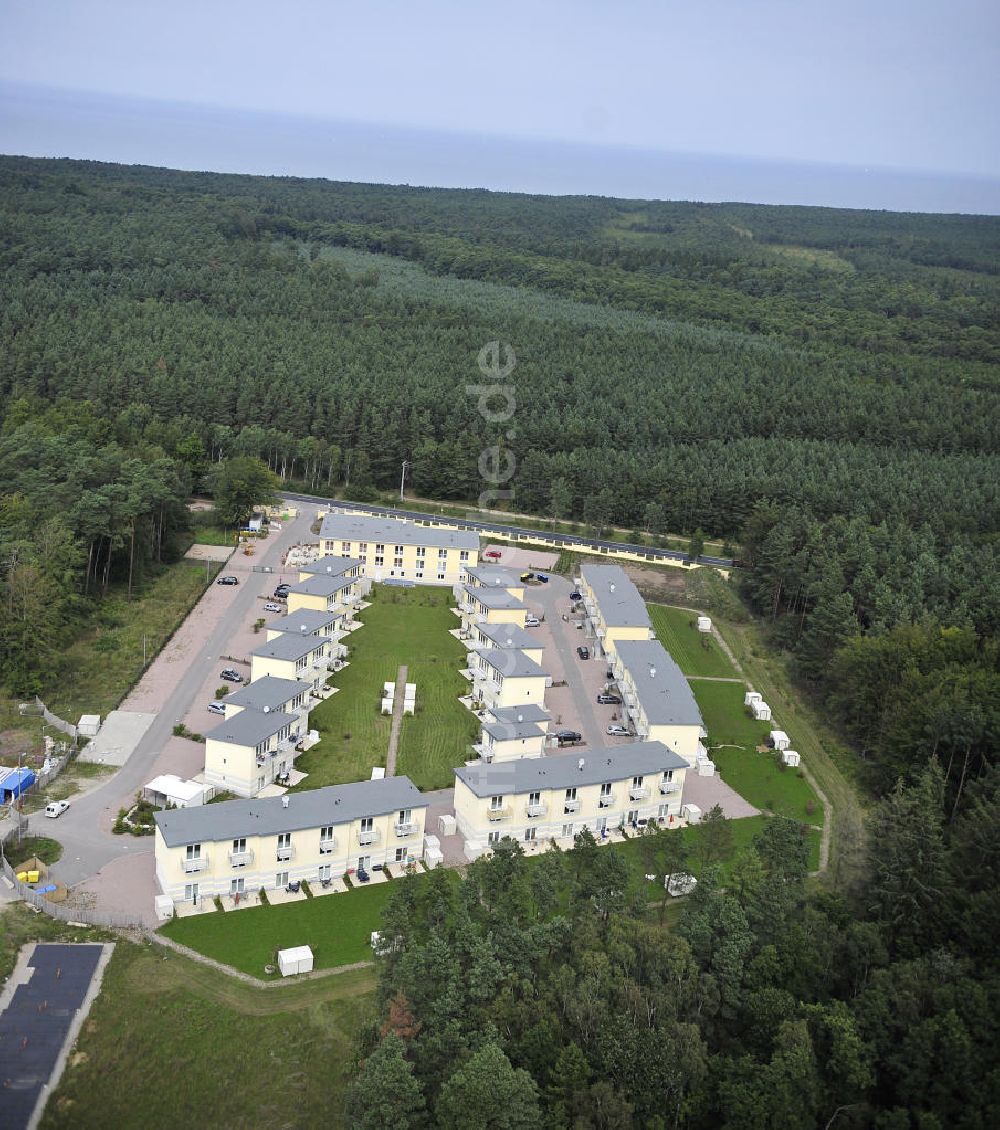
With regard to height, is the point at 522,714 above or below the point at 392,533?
below

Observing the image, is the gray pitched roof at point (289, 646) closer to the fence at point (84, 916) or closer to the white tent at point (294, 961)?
the fence at point (84, 916)

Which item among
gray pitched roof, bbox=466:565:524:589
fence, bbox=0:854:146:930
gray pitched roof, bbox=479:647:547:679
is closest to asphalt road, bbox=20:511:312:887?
fence, bbox=0:854:146:930

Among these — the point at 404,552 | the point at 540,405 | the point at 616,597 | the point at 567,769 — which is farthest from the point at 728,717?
the point at 540,405

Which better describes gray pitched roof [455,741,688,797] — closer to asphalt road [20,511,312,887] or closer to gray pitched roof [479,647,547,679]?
gray pitched roof [479,647,547,679]

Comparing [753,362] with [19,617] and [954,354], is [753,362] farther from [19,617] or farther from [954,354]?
[19,617]

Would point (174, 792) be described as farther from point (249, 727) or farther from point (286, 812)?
point (286, 812)
